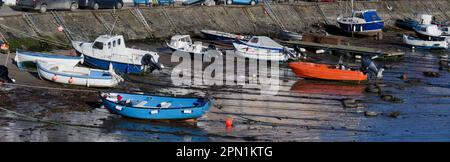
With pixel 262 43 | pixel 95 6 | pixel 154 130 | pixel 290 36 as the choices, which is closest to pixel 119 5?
pixel 95 6

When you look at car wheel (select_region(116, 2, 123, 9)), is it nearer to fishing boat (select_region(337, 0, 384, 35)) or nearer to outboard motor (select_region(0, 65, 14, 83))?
fishing boat (select_region(337, 0, 384, 35))

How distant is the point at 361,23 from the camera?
6550 cm

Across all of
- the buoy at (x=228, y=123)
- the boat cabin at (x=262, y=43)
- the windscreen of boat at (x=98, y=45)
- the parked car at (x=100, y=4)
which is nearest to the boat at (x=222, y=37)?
the boat cabin at (x=262, y=43)

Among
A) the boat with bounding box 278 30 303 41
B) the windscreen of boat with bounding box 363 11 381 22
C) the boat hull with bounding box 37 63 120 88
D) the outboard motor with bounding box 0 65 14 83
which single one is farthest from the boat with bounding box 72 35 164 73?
the windscreen of boat with bounding box 363 11 381 22

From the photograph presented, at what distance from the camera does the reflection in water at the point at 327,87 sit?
132 ft

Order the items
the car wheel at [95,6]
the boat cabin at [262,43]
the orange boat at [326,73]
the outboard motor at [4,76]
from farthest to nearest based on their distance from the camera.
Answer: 1. the car wheel at [95,6]
2. the boat cabin at [262,43]
3. the orange boat at [326,73]
4. the outboard motor at [4,76]

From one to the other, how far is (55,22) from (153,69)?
11.4 metres

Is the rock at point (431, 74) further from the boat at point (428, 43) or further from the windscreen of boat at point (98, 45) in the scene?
the windscreen of boat at point (98, 45)

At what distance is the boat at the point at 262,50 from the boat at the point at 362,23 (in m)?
17.3

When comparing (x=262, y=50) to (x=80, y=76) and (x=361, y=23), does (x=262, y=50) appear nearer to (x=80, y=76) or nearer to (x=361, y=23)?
(x=80, y=76)

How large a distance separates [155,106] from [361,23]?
3717 centimetres

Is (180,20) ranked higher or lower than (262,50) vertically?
higher

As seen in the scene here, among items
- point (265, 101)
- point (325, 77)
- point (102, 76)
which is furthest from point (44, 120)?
point (325, 77)

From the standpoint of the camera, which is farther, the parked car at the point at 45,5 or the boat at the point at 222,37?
the boat at the point at 222,37
